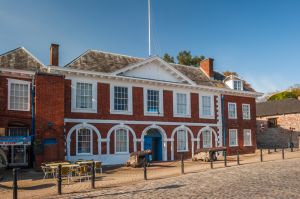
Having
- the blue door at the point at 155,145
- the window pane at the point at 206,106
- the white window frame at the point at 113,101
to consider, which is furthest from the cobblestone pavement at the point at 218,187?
the window pane at the point at 206,106

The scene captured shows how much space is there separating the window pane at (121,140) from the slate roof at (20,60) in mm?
7258

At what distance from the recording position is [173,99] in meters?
28.4

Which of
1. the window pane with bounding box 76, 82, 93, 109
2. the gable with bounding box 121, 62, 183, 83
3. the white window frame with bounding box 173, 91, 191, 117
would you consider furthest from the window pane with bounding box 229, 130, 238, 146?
the window pane with bounding box 76, 82, 93, 109

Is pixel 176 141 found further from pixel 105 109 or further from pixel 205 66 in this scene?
pixel 205 66

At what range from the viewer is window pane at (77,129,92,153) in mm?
23653

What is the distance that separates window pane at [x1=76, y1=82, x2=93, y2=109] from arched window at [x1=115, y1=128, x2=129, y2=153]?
119 inches

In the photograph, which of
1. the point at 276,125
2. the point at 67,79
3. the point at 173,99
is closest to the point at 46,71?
the point at 67,79

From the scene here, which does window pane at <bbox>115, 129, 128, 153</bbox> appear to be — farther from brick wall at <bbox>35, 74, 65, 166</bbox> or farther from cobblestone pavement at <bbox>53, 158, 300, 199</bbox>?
cobblestone pavement at <bbox>53, 158, 300, 199</bbox>

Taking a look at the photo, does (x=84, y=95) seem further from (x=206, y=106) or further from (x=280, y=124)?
(x=280, y=124)

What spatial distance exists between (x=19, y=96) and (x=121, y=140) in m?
7.91

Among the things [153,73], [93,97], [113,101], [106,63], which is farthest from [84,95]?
[153,73]

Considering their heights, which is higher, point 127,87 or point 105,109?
point 127,87

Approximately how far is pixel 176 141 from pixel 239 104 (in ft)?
28.0

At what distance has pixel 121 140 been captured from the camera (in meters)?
25.5
